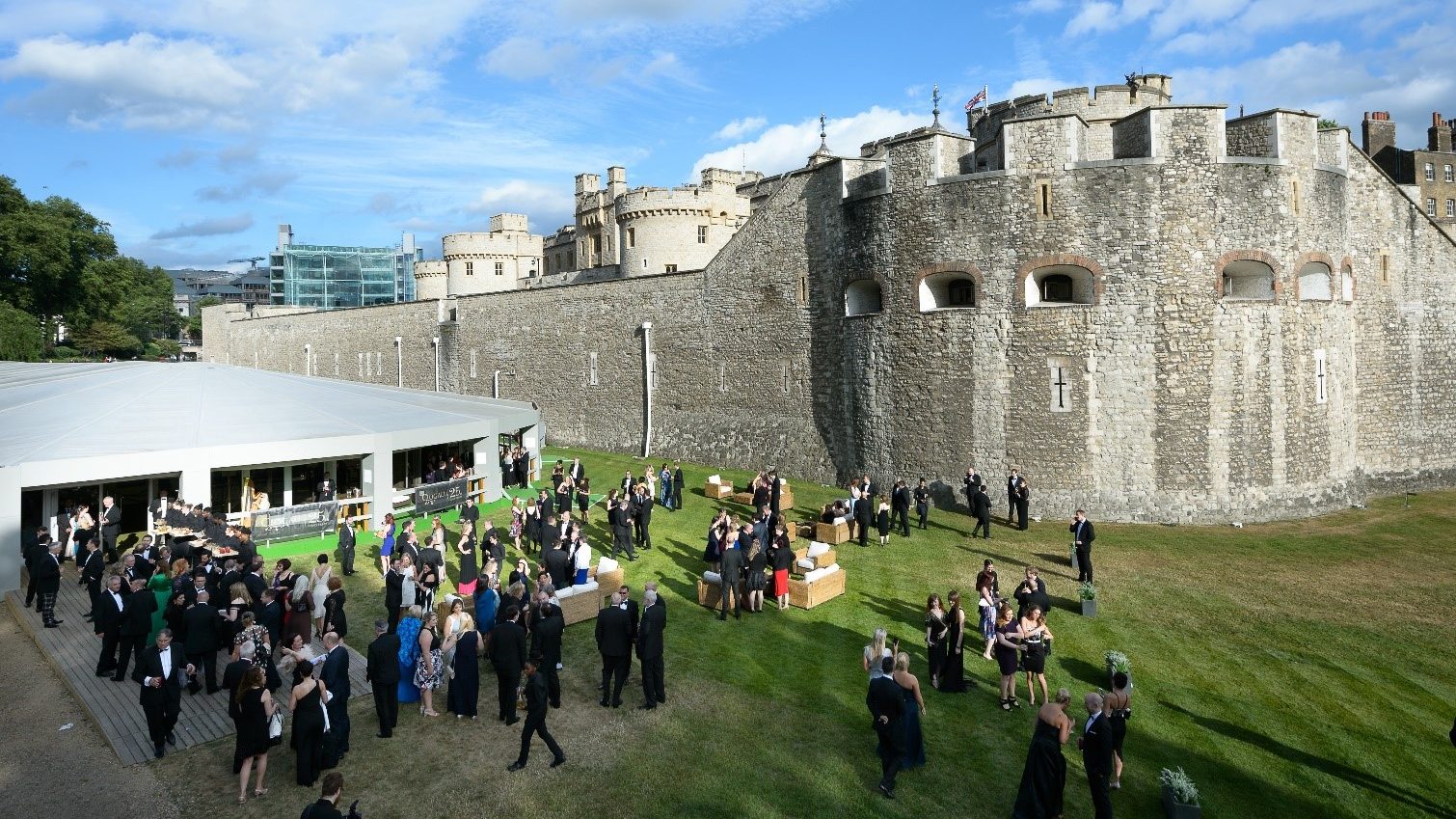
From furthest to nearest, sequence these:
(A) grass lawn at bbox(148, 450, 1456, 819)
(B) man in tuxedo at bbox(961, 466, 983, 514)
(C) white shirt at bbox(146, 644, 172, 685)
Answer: (B) man in tuxedo at bbox(961, 466, 983, 514) → (C) white shirt at bbox(146, 644, 172, 685) → (A) grass lawn at bbox(148, 450, 1456, 819)

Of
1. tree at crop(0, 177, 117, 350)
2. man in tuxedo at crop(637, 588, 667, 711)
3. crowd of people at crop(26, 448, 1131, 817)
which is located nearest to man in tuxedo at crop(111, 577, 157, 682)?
crowd of people at crop(26, 448, 1131, 817)

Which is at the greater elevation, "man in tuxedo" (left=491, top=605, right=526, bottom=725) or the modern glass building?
the modern glass building

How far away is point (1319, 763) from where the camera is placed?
28.2ft

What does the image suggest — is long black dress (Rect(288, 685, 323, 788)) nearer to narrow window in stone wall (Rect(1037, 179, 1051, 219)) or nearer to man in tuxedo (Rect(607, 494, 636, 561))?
man in tuxedo (Rect(607, 494, 636, 561))

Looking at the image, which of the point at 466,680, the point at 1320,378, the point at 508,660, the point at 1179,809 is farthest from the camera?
the point at 1320,378

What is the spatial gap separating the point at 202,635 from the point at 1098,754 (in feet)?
31.3

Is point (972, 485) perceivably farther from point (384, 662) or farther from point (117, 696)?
point (117, 696)

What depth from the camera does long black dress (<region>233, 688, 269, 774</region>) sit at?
742 centimetres

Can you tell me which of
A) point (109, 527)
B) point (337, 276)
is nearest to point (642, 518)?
point (109, 527)

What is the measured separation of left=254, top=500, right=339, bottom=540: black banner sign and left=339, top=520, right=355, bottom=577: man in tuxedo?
3036 mm

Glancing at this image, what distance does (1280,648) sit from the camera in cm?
1170

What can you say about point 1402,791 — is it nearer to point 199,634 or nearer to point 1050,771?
point 1050,771

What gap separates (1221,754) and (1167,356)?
468 inches

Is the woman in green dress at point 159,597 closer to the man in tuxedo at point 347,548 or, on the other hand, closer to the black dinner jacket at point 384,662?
the black dinner jacket at point 384,662
